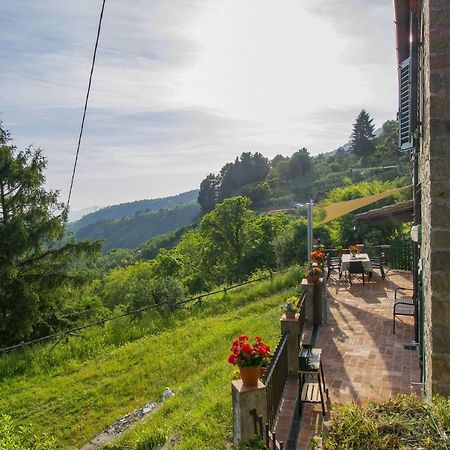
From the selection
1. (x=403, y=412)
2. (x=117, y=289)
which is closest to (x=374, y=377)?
(x=403, y=412)

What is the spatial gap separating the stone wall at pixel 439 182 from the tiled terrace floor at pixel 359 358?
6.30 feet

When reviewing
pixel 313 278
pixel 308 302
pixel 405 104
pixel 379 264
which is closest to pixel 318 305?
pixel 308 302

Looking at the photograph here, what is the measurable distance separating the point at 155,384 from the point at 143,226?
131065 millimetres

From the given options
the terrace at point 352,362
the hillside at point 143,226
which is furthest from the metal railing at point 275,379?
the hillside at point 143,226

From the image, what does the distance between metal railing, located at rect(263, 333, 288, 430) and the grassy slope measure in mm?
1056

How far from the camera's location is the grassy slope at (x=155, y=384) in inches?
255

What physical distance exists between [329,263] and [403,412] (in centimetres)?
1030

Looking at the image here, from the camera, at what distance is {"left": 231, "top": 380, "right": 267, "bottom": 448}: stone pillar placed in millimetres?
4129

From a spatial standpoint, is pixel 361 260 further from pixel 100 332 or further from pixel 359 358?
pixel 100 332

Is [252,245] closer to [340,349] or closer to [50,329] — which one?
[50,329]

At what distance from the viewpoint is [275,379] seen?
489cm

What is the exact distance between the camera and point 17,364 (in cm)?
1159

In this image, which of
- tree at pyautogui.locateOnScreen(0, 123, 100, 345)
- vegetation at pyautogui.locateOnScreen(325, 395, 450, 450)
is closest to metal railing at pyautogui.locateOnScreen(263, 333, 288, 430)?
vegetation at pyautogui.locateOnScreen(325, 395, 450, 450)

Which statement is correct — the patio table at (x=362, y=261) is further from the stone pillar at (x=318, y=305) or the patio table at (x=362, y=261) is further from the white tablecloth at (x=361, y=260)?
the stone pillar at (x=318, y=305)
